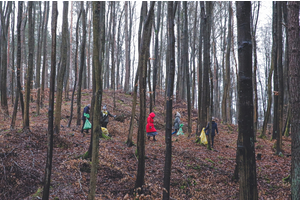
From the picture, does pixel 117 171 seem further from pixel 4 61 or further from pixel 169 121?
pixel 4 61

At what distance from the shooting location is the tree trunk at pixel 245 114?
2.36 metres

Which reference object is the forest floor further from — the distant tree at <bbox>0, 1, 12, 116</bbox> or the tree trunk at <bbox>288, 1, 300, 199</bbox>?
the distant tree at <bbox>0, 1, 12, 116</bbox>

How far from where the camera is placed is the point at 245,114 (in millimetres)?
2412

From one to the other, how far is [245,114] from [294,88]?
7.94ft

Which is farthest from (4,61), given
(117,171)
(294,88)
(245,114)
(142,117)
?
(294,88)

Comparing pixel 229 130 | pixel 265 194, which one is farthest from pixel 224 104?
pixel 265 194

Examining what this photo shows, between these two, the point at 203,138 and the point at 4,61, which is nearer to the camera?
the point at 203,138

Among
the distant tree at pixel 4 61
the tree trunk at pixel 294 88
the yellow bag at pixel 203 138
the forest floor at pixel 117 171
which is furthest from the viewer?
the distant tree at pixel 4 61

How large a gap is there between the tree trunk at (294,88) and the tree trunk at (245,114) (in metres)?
2.09

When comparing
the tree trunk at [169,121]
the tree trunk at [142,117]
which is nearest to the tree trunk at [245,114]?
the tree trunk at [169,121]

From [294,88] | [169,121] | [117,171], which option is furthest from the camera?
[117,171]

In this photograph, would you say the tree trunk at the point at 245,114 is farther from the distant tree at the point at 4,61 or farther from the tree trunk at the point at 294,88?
the distant tree at the point at 4,61

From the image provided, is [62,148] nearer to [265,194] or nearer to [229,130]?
[265,194]

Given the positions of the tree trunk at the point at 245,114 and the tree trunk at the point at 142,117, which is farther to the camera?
the tree trunk at the point at 142,117
